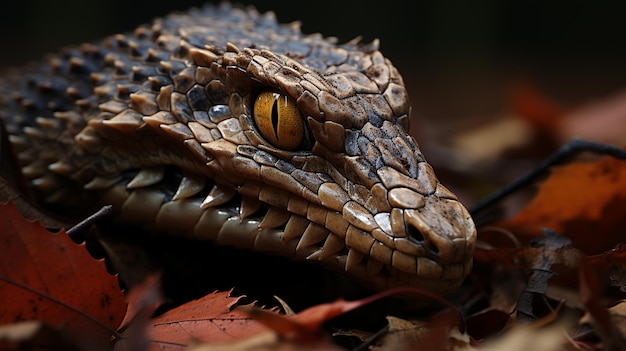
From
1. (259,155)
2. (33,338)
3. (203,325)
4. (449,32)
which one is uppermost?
(259,155)

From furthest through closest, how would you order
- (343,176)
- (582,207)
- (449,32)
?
(449,32) → (582,207) → (343,176)

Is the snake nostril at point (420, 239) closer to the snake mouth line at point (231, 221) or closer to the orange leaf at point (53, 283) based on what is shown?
the snake mouth line at point (231, 221)

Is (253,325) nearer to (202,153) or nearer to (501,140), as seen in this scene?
(202,153)

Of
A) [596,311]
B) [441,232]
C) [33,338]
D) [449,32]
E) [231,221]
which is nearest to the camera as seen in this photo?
[33,338]

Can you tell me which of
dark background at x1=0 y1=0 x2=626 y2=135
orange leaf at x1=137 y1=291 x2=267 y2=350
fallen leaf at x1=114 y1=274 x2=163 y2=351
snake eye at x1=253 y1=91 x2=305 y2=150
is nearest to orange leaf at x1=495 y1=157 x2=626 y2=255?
snake eye at x1=253 y1=91 x2=305 y2=150

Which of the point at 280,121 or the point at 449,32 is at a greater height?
the point at 280,121

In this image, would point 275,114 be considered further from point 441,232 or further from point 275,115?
point 441,232

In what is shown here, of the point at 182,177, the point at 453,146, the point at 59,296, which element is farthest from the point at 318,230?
the point at 453,146

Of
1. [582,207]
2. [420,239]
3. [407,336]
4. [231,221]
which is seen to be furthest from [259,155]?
[582,207]
